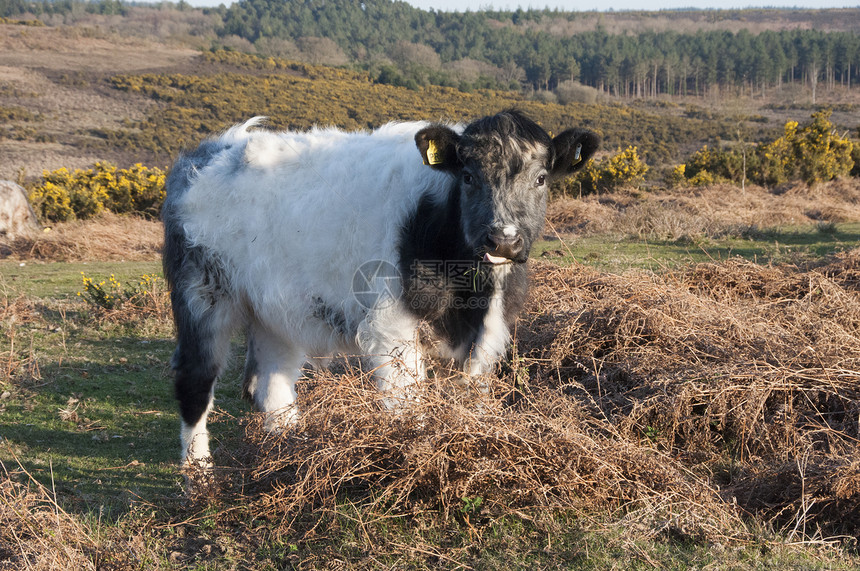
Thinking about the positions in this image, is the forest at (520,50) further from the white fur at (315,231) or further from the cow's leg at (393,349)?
the cow's leg at (393,349)

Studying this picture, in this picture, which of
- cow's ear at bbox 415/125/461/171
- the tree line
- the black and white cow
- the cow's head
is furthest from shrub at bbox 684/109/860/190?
the tree line

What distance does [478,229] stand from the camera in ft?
12.6

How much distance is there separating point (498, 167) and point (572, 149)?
0.57m

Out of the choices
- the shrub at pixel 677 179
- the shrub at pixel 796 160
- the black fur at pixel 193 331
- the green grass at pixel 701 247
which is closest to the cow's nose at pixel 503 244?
the black fur at pixel 193 331

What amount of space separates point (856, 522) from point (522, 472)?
5.69 ft

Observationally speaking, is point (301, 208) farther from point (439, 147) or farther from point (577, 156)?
point (577, 156)

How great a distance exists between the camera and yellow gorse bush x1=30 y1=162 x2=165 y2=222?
17.6 m

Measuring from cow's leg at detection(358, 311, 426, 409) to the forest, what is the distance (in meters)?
74.1

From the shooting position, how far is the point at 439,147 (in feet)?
13.2

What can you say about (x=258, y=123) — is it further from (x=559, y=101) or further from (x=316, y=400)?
(x=559, y=101)

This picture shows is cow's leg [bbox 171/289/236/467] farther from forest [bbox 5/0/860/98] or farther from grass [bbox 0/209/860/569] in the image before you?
forest [bbox 5/0/860/98]

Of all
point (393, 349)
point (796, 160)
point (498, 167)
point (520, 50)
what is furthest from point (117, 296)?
point (520, 50)

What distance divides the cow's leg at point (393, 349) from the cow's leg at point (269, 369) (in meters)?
1.34

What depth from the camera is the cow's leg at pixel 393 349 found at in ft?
12.8
